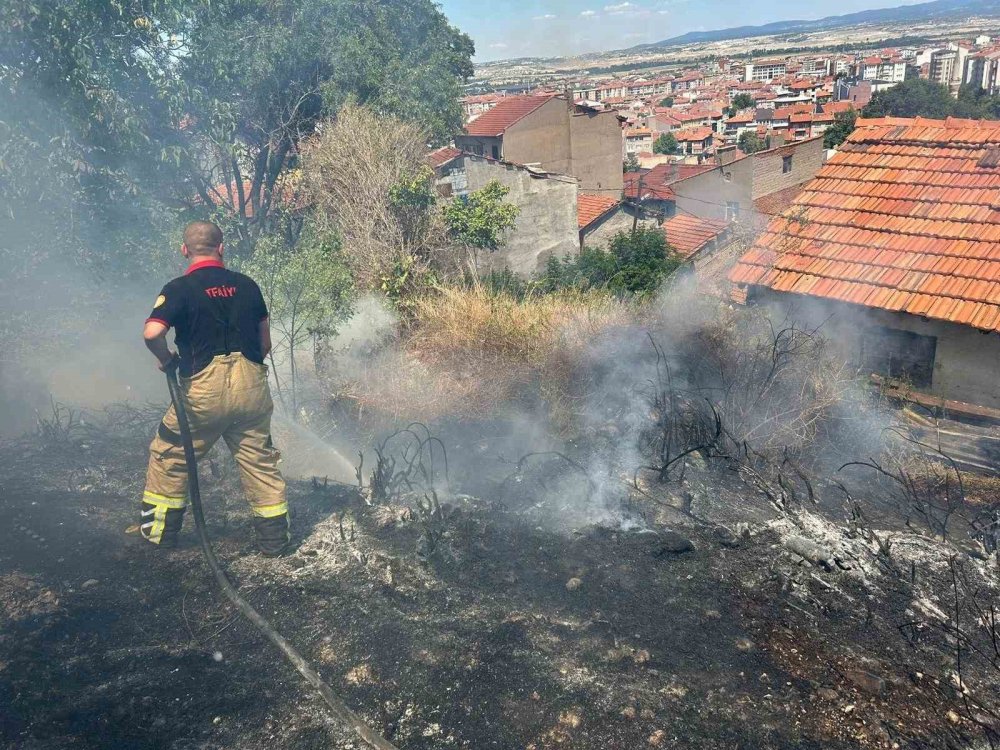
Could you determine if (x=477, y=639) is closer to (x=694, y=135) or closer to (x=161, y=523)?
(x=161, y=523)

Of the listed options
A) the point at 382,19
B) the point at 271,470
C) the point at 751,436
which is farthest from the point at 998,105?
the point at 271,470

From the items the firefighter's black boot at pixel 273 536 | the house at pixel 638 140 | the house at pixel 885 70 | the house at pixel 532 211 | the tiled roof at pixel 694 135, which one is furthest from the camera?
the house at pixel 885 70

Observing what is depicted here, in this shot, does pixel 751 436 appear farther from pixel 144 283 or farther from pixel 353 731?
pixel 144 283

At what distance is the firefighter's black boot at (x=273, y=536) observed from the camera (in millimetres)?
3881

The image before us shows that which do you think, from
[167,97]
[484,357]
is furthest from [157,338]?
[167,97]

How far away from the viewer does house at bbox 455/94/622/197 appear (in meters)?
30.1

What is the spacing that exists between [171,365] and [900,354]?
6942 mm

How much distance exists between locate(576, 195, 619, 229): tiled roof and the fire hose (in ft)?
61.8

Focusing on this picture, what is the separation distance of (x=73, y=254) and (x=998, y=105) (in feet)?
185

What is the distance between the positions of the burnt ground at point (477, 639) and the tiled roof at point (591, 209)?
1873 cm

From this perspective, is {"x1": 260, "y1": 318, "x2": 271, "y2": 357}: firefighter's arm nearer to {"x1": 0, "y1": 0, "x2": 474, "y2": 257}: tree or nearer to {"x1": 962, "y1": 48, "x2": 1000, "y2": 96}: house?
{"x1": 0, "y1": 0, "x2": 474, "y2": 257}: tree

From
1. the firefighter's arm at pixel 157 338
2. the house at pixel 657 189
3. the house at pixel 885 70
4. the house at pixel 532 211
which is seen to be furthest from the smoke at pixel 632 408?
the house at pixel 885 70

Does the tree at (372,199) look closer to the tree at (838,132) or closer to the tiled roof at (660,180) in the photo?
the tiled roof at (660,180)

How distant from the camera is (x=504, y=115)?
3047 centimetres
